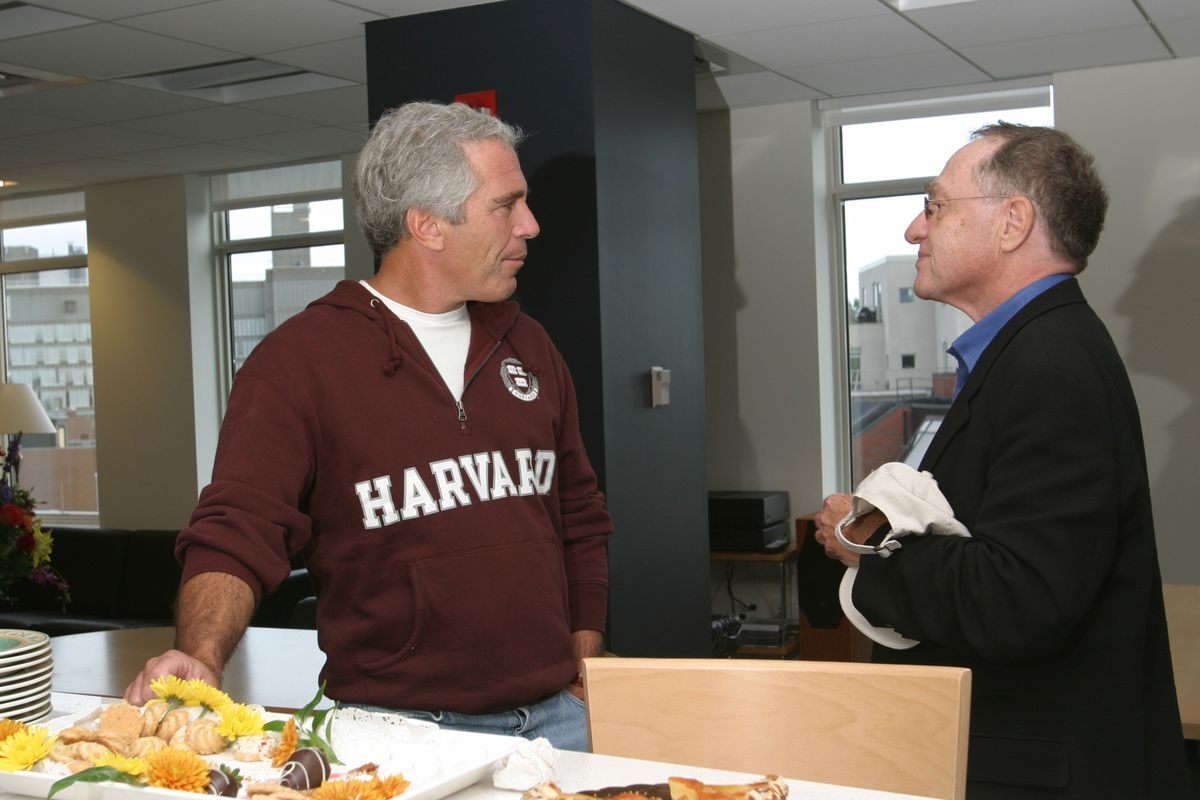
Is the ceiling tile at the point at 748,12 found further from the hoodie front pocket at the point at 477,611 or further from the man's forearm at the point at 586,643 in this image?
the hoodie front pocket at the point at 477,611

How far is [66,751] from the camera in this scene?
114 centimetres

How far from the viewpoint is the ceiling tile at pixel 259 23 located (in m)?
4.17

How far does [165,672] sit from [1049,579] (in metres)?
1.06

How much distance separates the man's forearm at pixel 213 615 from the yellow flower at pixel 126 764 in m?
0.46

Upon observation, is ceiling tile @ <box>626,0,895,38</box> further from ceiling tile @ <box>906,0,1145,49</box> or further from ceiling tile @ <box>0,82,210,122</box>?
ceiling tile @ <box>0,82,210,122</box>

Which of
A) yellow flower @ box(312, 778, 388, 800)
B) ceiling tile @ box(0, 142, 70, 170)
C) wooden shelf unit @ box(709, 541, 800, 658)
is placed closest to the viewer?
yellow flower @ box(312, 778, 388, 800)

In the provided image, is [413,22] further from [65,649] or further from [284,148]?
[284,148]

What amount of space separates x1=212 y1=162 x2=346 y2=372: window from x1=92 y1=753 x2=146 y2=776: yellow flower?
6.65 meters

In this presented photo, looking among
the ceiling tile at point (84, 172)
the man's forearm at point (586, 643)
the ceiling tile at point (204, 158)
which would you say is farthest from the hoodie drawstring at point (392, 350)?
the ceiling tile at point (84, 172)

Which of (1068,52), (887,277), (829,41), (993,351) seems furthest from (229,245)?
(993,351)

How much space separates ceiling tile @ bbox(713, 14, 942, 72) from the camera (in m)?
4.68

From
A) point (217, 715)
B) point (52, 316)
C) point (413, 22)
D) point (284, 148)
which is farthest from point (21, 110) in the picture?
point (217, 715)

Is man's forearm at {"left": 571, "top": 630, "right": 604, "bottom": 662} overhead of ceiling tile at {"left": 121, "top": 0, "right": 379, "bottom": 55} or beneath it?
beneath

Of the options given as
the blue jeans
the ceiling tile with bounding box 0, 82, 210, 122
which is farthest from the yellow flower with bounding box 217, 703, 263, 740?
the ceiling tile with bounding box 0, 82, 210, 122
